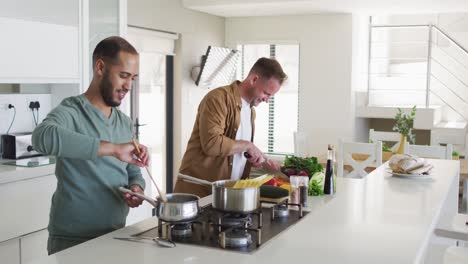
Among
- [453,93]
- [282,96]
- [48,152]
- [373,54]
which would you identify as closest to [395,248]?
[48,152]

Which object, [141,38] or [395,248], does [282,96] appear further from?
[395,248]

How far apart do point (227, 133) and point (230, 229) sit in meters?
1.13

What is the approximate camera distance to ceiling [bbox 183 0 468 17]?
5559 millimetres

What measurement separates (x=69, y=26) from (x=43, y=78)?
0.45 meters

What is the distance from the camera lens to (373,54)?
792cm

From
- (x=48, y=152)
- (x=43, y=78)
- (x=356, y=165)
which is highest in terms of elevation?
(x=43, y=78)

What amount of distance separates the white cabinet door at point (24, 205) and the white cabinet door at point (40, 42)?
0.65 meters

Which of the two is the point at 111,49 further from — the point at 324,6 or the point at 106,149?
the point at 324,6

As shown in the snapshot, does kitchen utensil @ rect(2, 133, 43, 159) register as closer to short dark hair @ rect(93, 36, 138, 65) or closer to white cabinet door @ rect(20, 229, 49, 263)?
white cabinet door @ rect(20, 229, 49, 263)

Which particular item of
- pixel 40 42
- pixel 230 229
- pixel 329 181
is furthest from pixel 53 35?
pixel 230 229

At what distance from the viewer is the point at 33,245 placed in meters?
3.37

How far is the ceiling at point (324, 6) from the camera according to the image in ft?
18.2

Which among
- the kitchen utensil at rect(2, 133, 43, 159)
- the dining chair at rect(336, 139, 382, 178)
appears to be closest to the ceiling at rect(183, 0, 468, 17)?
the dining chair at rect(336, 139, 382, 178)

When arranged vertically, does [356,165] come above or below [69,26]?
below
